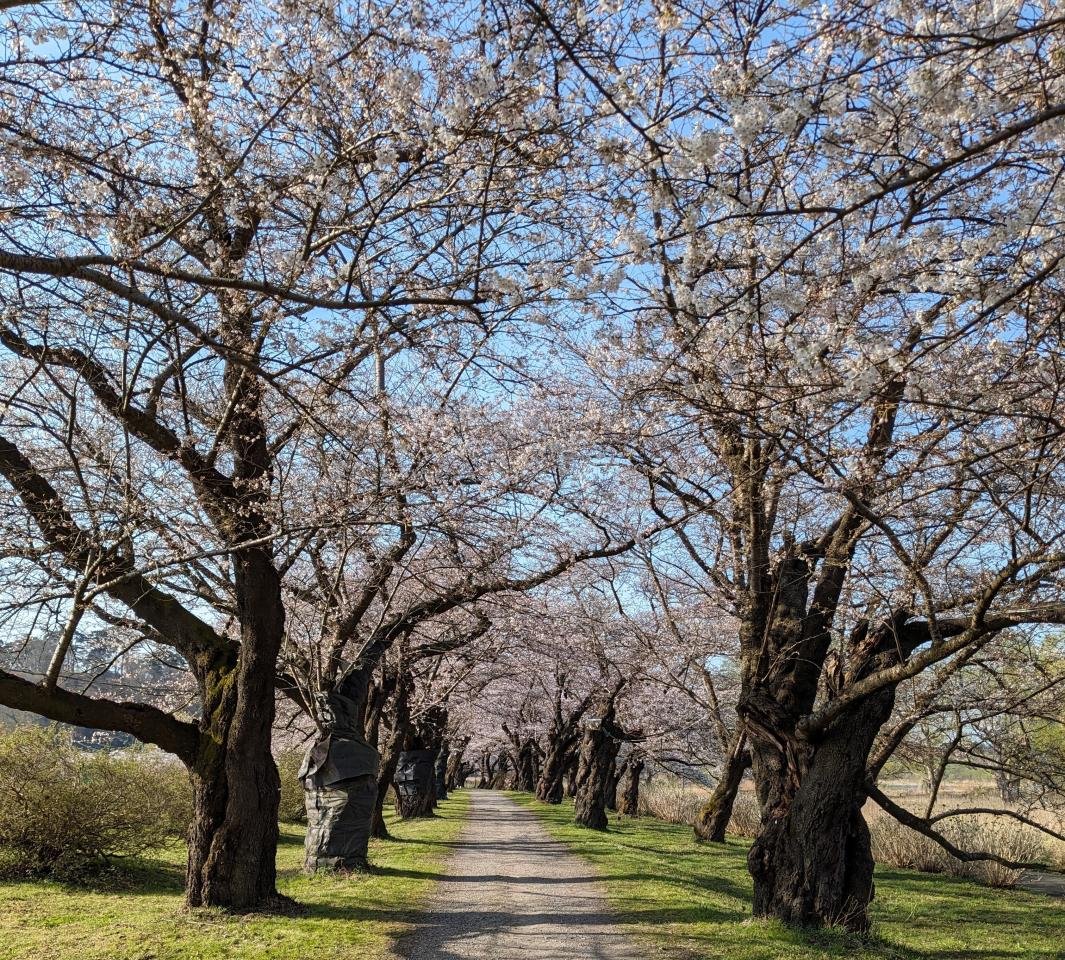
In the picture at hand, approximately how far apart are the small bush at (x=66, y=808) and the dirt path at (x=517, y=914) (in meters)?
4.11

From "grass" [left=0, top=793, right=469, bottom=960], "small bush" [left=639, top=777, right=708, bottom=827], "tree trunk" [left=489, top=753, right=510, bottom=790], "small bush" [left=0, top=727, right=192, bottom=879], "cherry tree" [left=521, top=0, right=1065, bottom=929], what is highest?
"cherry tree" [left=521, top=0, right=1065, bottom=929]

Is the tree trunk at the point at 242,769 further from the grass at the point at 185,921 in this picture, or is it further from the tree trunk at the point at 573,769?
the tree trunk at the point at 573,769

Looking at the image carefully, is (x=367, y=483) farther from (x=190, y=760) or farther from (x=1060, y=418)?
(x=1060, y=418)

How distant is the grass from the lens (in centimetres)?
639

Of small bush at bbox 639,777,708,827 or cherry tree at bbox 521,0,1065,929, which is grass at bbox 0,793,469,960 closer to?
cherry tree at bbox 521,0,1065,929

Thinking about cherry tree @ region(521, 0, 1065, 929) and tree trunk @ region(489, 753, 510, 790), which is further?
tree trunk @ region(489, 753, 510, 790)

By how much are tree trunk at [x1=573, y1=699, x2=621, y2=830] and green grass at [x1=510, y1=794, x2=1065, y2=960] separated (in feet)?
12.5

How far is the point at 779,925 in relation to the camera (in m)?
7.30

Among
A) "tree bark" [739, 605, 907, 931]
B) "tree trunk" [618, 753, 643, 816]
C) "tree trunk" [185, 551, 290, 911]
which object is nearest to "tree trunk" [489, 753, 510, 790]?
"tree trunk" [618, 753, 643, 816]

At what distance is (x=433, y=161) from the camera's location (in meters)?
4.67

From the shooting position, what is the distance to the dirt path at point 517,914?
22.7 feet

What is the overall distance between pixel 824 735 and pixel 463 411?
5.25m

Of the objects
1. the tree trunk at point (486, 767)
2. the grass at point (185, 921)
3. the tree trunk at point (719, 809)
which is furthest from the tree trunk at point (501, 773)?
the grass at point (185, 921)

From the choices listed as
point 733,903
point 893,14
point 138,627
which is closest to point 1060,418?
point 893,14
